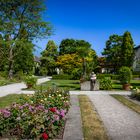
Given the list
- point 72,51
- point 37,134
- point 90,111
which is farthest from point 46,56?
point 37,134

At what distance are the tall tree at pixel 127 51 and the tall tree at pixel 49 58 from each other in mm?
17479

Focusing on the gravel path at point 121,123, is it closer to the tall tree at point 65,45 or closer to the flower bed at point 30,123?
the flower bed at point 30,123

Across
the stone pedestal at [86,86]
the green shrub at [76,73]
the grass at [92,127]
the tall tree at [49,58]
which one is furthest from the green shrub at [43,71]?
the grass at [92,127]

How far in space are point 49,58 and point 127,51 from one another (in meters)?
19.2

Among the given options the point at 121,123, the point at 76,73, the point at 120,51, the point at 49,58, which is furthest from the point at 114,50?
the point at 121,123

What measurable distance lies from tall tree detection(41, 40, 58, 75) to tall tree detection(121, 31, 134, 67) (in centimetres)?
1748

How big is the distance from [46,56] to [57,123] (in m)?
71.9

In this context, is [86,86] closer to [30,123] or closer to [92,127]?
[92,127]

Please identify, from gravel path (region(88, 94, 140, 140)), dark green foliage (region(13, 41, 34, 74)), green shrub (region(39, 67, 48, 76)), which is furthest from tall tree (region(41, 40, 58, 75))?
gravel path (region(88, 94, 140, 140))

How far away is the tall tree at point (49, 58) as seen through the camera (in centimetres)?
7431

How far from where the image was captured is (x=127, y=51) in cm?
6481

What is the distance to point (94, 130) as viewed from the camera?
8047mm

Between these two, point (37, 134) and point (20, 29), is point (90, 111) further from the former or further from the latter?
point (20, 29)

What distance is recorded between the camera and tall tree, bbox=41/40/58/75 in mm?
74312
